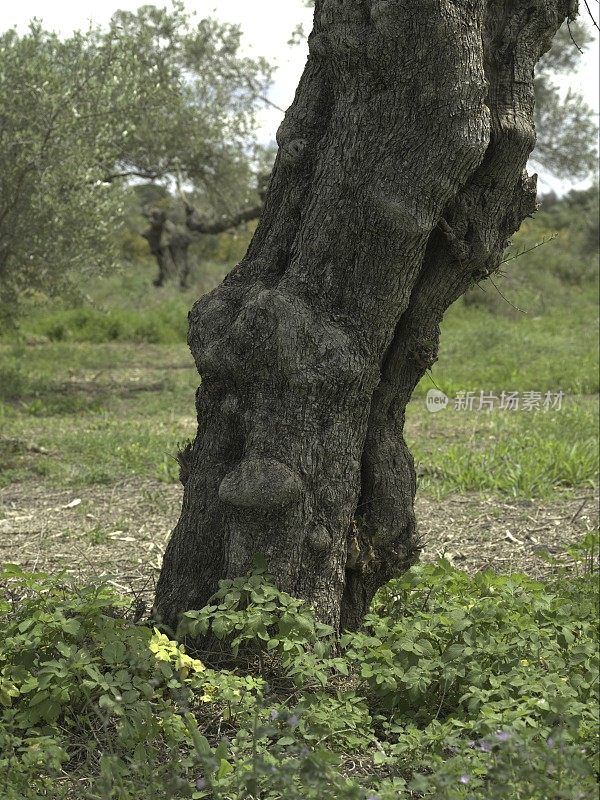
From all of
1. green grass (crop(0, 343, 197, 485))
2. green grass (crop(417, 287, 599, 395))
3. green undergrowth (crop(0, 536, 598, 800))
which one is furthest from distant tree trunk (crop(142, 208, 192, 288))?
green undergrowth (crop(0, 536, 598, 800))

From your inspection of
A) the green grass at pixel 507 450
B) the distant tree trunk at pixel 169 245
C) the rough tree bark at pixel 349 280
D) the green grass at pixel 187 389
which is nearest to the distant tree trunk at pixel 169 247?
the distant tree trunk at pixel 169 245

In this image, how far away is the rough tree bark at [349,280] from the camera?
3.34m

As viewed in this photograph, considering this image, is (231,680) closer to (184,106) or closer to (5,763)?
(5,763)

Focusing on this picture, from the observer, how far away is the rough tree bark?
131 inches

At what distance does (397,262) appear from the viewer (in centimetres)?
348

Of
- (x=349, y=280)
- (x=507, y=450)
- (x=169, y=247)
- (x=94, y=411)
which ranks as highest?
(x=169, y=247)

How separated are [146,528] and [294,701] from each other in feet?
8.94

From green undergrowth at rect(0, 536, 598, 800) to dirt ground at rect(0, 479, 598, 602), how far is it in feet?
4.44

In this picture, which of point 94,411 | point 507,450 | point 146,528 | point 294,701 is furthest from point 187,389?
point 294,701

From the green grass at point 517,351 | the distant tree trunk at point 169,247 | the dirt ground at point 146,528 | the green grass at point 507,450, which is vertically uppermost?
the distant tree trunk at point 169,247

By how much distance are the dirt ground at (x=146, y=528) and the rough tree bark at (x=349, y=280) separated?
1260mm

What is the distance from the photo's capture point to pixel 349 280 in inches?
138

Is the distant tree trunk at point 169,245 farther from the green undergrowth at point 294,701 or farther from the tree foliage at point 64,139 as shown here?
the green undergrowth at point 294,701

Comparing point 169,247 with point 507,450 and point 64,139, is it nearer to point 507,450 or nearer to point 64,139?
point 64,139
